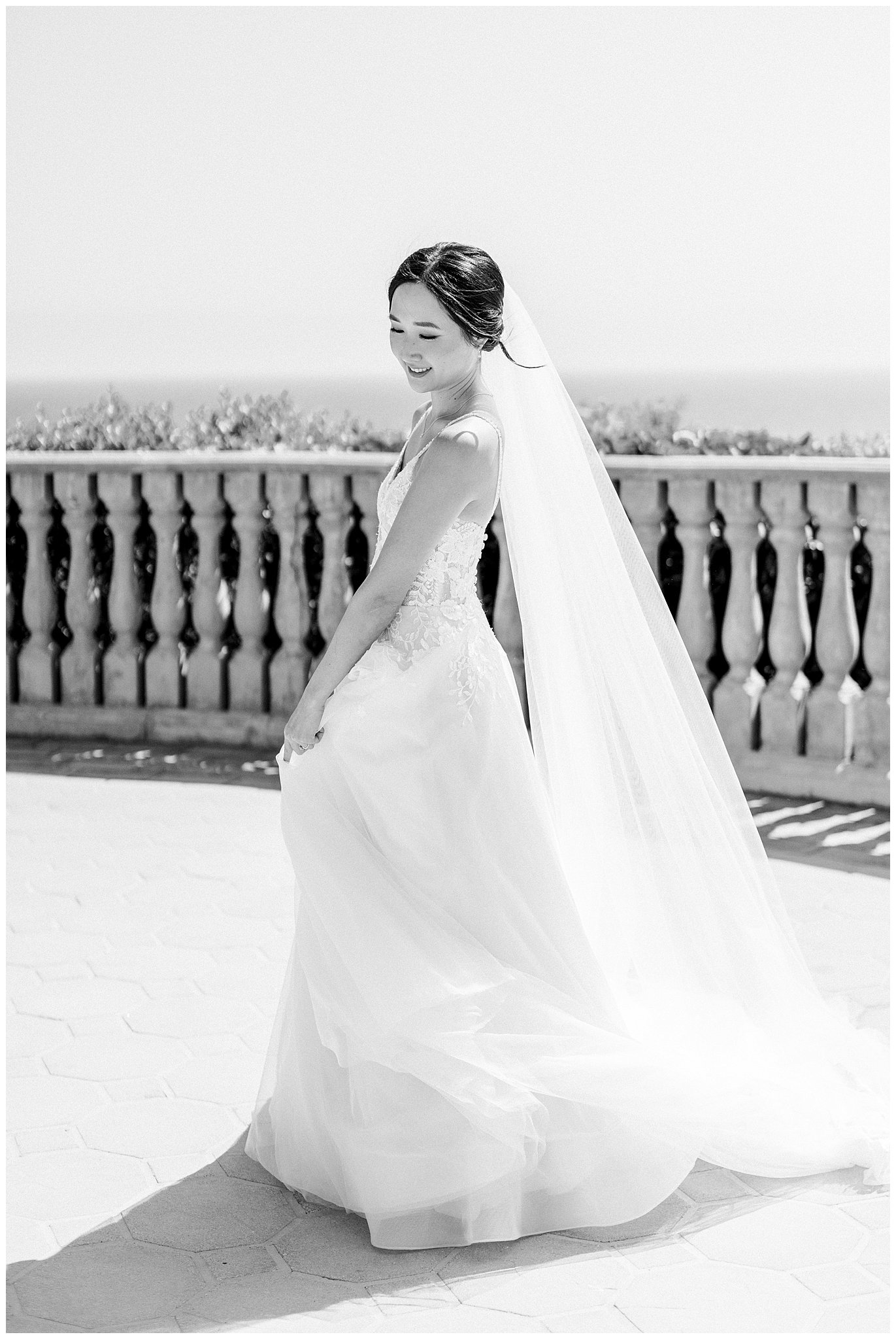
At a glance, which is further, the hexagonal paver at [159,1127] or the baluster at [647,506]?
the baluster at [647,506]

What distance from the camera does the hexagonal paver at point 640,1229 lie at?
10.0 ft

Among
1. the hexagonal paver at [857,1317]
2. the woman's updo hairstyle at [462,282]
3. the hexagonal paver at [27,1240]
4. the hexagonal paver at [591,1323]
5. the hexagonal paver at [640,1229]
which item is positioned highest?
the woman's updo hairstyle at [462,282]

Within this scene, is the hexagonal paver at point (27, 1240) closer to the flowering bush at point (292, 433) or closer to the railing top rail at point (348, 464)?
the railing top rail at point (348, 464)

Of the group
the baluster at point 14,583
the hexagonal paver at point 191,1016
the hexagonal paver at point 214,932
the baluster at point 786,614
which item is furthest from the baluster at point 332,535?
the hexagonal paver at point 191,1016

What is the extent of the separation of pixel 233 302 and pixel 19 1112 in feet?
280

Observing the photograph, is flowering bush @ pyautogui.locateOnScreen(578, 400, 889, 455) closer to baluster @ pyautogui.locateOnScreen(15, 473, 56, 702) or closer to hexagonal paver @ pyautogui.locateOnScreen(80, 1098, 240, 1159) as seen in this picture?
baluster @ pyautogui.locateOnScreen(15, 473, 56, 702)

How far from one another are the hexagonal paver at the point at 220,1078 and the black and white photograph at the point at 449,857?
19 mm

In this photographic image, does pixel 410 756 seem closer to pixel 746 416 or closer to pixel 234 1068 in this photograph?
pixel 234 1068

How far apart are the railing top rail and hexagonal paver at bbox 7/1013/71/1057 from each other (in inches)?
119

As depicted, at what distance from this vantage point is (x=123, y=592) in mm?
7176

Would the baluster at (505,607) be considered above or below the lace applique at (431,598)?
below

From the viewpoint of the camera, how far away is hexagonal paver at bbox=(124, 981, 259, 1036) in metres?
4.14

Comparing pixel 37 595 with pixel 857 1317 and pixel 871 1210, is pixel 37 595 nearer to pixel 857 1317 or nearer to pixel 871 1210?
pixel 871 1210

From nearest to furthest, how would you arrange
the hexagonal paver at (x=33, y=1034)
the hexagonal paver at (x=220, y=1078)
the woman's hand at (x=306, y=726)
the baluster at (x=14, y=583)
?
the woman's hand at (x=306, y=726) < the hexagonal paver at (x=220, y=1078) < the hexagonal paver at (x=33, y=1034) < the baluster at (x=14, y=583)
